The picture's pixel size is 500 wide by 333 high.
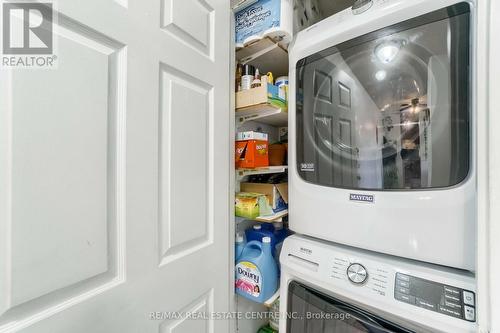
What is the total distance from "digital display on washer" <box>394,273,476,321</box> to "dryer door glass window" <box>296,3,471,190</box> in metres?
0.30

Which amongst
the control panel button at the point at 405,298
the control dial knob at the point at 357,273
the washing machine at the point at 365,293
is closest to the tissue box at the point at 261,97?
the washing machine at the point at 365,293

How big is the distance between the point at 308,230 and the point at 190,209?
0.52 meters

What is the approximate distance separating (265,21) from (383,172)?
887 millimetres

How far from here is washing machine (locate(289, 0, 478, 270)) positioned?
0.64m

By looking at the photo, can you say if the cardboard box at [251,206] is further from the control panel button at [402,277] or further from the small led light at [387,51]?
the small led light at [387,51]

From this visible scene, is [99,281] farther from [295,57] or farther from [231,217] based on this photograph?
[295,57]

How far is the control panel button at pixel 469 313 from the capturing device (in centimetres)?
58

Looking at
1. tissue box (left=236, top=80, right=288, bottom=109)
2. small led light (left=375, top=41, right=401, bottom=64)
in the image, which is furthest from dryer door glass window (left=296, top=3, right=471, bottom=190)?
tissue box (left=236, top=80, right=288, bottom=109)

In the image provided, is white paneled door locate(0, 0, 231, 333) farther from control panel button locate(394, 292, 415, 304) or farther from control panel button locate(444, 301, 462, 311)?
control panel button locate(444, 301, 462, 311)

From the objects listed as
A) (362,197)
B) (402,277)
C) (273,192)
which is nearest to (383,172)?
(362,197)

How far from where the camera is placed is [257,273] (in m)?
1.10

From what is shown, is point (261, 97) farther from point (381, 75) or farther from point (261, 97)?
point (381, 75)

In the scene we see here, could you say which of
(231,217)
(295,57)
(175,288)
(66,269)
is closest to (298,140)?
(295,57)

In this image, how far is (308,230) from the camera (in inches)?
36.8
